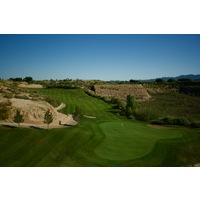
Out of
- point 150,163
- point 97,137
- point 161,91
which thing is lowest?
point 150,163

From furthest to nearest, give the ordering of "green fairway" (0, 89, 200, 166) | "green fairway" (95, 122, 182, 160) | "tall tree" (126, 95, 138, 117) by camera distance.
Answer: "tall tree" (126, 95, 138, 117)
"green fairway" (95, 122, 182, 160)
"green fairway" (0, 89, 200, 166)

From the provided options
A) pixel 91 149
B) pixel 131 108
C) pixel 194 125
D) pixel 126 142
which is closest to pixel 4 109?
pixel 91 149

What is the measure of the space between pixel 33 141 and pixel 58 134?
180 centimetres

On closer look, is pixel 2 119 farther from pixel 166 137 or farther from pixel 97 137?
pixel 166 137

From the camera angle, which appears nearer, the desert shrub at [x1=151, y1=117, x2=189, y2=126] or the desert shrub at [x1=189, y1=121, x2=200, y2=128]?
the desert shrub at [x1=189, y1=121, x2=200, y2=128]

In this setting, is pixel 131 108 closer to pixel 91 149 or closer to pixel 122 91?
pixel 91 149

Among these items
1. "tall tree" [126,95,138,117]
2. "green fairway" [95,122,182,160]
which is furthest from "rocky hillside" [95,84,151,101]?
"green fairway" [95,122,182,160]

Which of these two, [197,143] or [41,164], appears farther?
[197,143]

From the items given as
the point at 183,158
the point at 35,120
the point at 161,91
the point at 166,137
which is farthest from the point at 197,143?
the point at 161,91

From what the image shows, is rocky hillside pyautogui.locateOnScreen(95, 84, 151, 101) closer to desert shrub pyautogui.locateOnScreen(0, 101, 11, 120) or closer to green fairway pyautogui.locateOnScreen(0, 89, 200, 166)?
desert shrub pyautogui.locateOnScreen(0, 101, 11, 120)

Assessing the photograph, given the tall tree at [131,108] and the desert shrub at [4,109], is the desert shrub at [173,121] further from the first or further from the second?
the desert shrub at [4,109]

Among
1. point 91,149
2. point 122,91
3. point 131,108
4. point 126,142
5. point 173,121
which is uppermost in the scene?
point 122,91

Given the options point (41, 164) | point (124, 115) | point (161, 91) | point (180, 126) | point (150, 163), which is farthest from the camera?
point (161, 91)

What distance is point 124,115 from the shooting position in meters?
26.5
